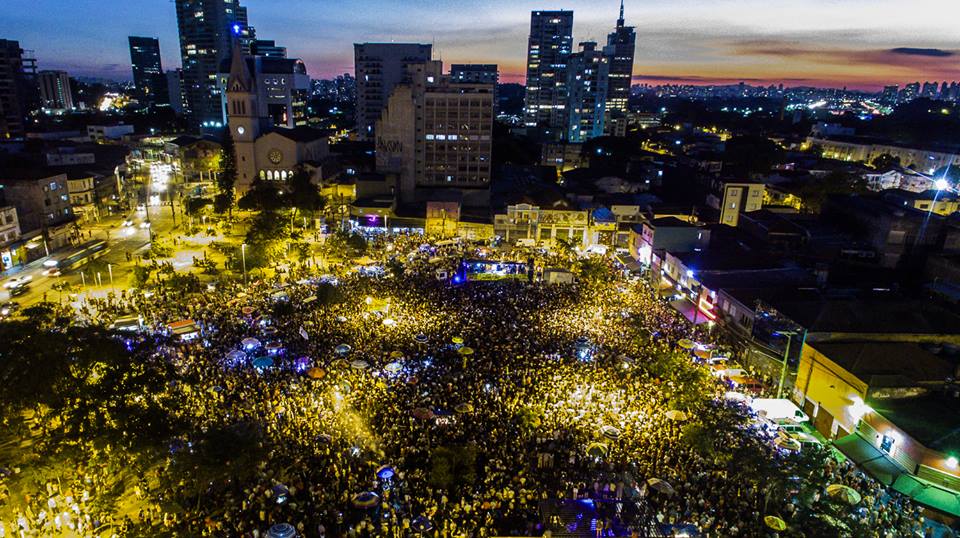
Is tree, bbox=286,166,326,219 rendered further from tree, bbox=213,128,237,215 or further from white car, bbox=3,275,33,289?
white car, bbox=3,275,33,289

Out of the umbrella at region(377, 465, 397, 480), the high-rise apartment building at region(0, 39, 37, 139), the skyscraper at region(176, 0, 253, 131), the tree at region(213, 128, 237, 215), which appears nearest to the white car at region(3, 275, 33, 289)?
the tree at region(213, 128, 237, 215)

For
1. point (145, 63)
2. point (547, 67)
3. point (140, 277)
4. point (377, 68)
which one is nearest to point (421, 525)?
point (140, 277)

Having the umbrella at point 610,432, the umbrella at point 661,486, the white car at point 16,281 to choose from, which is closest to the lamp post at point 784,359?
the umbrella at point 610,432

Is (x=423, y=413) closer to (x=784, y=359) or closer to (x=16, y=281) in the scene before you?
(x=784, y=359)

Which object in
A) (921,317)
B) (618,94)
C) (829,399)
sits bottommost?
(829,399)

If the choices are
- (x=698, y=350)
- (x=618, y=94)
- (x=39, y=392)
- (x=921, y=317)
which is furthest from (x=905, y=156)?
(x=39, y=392)

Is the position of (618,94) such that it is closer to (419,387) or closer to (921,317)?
(921,317)
